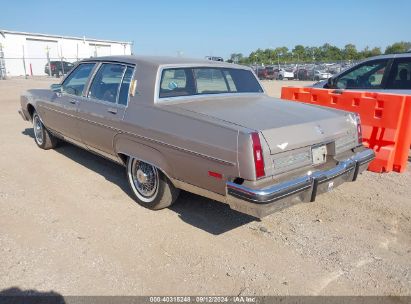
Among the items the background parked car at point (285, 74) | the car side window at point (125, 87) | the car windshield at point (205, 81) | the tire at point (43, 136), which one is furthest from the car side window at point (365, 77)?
the background parked car at point (285, 74)

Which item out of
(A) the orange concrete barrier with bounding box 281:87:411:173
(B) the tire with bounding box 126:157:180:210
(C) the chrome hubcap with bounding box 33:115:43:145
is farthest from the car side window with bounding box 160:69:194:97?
(C) the chrome hubcap with bounding box 33:115:43:145

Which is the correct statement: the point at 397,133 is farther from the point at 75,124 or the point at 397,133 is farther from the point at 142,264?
the point at 75,124

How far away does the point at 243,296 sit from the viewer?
277 cm

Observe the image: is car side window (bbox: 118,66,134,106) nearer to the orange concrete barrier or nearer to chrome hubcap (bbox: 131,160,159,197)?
chrome hubcap (bbox: 131,160,159,197)

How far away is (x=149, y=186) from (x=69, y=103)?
1962 millimetres

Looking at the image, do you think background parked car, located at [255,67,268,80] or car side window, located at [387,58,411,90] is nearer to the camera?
car side window, located at [387,58,411,90]

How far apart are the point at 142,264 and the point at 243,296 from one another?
0.92 m

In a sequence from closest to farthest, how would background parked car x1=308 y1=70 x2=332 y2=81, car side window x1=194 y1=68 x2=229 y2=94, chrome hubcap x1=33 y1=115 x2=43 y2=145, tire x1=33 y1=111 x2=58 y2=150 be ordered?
car side window x1=194 y1=68 x2=229 y2=94 < tire x1=33 y1=111 x2=58 y2=150 < chrome hubcap x1=33 y1=115 x2=43 y2=145 < background parked car x1=308 y1=70 x2=332 y2=81

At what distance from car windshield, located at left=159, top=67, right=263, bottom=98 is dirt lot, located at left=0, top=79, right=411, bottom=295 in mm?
1330

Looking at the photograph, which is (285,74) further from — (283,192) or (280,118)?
(283,192)

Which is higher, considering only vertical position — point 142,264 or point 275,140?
point 275,140

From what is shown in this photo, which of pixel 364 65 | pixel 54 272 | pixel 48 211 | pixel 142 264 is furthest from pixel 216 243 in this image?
pixel 364 65

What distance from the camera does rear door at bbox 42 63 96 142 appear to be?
506 centimetres

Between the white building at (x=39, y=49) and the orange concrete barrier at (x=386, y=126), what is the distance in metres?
32.4
